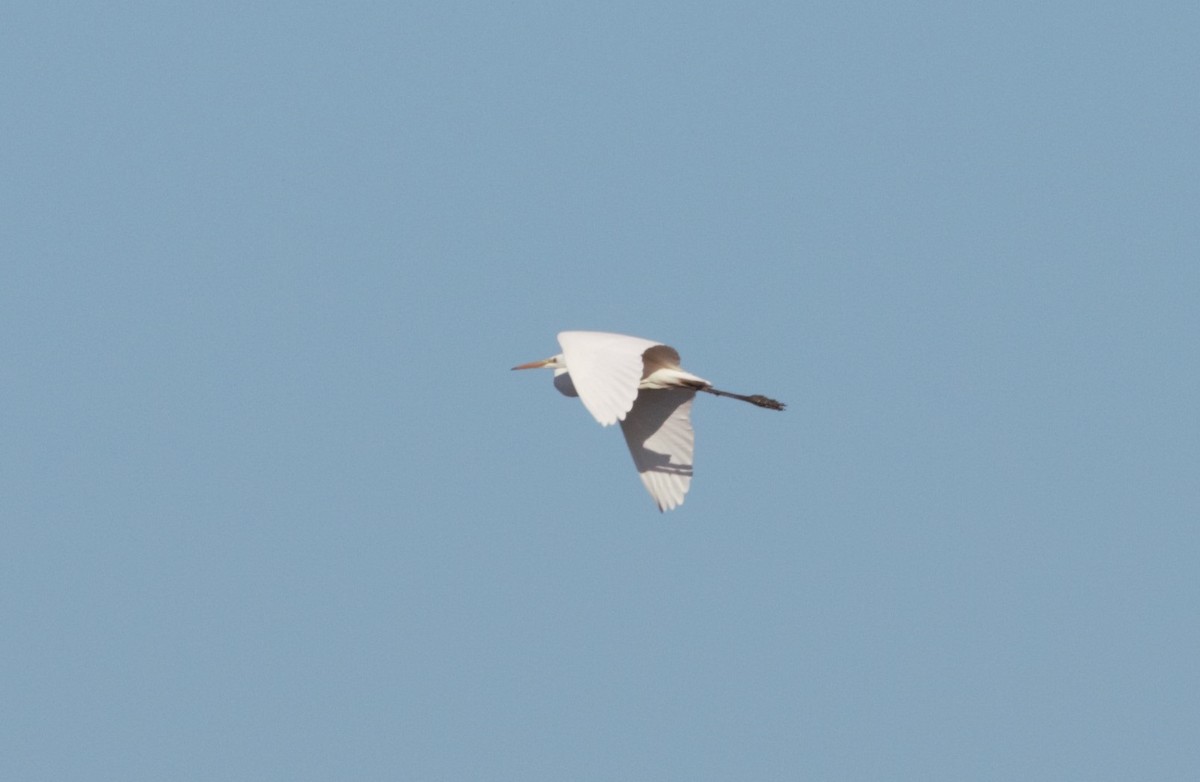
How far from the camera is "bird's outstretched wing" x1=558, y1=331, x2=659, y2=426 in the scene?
22.7 m

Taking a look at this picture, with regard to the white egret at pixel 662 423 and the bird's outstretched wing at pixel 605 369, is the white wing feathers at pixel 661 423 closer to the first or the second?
the white egret at pixel 662 423

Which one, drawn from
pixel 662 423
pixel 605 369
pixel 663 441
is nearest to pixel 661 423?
pixel 662 423

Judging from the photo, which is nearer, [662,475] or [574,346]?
[574,346]

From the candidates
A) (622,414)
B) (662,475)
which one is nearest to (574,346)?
(622,414)

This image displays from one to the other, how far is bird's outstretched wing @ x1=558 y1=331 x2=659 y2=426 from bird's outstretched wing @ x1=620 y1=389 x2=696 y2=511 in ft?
7.88

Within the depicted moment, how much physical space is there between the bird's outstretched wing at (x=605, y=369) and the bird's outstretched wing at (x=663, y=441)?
→ 94.5 inches

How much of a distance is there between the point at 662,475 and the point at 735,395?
7.52ft

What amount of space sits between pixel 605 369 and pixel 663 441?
4105 millimetres

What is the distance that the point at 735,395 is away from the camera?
95.0 ft

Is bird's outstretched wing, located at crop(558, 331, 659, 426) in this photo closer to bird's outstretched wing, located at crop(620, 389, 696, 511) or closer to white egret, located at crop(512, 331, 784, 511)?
white egret, located at crop(512, 331, 784, 511)

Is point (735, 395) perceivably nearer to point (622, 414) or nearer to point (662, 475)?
point (662, 475)

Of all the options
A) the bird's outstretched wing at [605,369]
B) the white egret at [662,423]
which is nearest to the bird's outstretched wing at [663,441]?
the white egret at [662,423]

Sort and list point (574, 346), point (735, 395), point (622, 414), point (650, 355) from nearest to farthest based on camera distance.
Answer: point (622, 414) → point (574, 346) → point (650, 355) → point (735, 395)

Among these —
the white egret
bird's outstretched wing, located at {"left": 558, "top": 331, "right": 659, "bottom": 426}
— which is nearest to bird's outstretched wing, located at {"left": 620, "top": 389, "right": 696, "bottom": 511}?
the white egret
